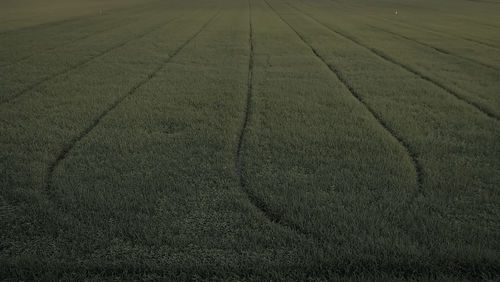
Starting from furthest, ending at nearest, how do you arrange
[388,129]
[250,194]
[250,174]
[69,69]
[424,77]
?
[69,69]
[424,77]
[388,129]
[250,174]
[250,194]

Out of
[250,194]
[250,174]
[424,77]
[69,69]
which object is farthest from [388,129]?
[69,69]

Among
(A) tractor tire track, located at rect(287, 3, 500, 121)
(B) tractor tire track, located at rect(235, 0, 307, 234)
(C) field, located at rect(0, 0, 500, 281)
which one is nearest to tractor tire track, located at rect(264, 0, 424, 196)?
(C) field, located at rect(0, 0, 500, 281)

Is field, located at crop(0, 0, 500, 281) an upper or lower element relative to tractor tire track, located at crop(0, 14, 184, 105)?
lower

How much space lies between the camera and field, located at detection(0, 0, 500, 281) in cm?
312

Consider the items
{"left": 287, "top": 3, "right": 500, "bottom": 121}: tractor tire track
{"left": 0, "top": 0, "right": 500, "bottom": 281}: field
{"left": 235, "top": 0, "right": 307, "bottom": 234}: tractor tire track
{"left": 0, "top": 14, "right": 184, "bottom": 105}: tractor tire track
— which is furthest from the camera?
{"left": 0, "top": 14, "right": 184, "bottom": 105}: tractor tire track

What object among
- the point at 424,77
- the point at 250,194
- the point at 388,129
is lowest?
the point at 250,194

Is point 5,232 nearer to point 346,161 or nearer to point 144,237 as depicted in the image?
point 144,237

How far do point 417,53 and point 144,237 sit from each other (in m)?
12.1

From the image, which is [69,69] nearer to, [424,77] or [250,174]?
[250,174]

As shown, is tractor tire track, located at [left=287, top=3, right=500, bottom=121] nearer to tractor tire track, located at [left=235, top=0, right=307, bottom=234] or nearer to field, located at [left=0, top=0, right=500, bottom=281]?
field, located at [left=0, top=0, right=500, bottom=281]

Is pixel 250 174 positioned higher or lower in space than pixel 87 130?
lower

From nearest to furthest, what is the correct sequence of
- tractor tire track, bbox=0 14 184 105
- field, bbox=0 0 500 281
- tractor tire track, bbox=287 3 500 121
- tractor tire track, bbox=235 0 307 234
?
field, bbox=0 0 500 281 < tractor tire track, bbox=235 0 307 234 < tractor tire track, bbox=287 3 500 121 < tractor tire track, bbox=0 14 184 105

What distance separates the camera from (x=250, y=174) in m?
4.47

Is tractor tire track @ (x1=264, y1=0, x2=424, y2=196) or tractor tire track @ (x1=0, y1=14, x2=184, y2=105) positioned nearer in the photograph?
tractor tire track @ (x1=264, y1=0, x2=424, y2=196)
